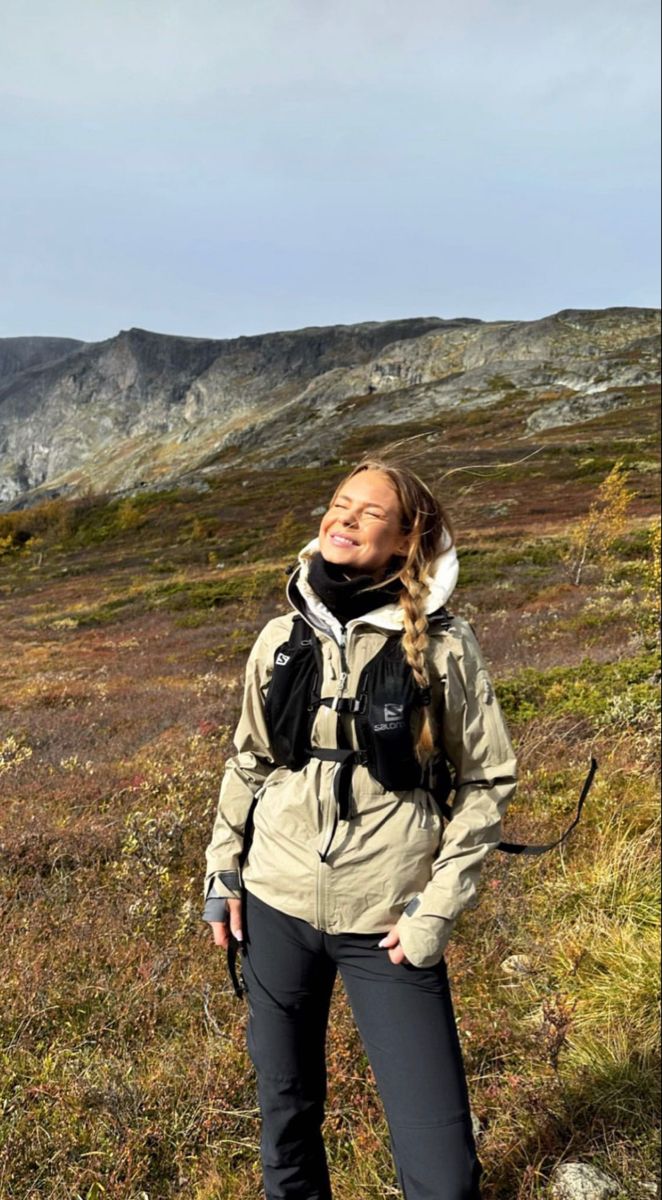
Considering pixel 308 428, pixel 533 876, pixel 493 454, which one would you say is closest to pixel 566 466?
pixel 493 454

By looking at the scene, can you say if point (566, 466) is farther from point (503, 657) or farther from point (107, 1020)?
point (107, 1020)

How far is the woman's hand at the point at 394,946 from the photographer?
193 cm

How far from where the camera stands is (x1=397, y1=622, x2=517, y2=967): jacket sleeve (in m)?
1.90

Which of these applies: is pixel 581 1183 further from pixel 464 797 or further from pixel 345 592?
pixel 345 592

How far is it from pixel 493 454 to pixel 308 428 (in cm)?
6129

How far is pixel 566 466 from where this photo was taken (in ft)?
172

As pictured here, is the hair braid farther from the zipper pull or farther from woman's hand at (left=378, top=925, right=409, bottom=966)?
woman's hand at (left=378, top=925, right=409, bottom=966)

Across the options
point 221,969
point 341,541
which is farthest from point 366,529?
point 221,969

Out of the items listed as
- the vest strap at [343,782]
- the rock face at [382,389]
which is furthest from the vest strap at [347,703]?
the rock face at [382,389]

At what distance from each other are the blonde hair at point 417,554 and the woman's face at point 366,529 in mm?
36

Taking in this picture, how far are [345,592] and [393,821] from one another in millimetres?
770

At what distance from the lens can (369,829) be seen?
2.02m

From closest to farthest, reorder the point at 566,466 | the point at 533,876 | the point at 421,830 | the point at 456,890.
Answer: the point at 456,890 → the point at 421,830 → the point at 533,876 → the point at 566,466

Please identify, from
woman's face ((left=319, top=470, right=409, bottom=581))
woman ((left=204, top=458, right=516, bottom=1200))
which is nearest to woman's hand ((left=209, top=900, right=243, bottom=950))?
woman ((left=204, top=458, right=516, bottom=1200))
